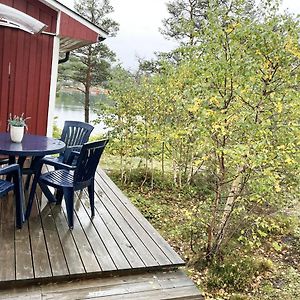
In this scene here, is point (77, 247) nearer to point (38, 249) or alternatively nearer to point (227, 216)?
point (38, 249)

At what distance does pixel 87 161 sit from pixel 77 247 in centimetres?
78

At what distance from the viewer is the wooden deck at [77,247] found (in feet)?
7.88

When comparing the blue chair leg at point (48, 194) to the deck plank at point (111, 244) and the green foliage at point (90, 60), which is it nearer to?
the deck plank at point (111, 244)

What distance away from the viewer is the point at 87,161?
3.11m

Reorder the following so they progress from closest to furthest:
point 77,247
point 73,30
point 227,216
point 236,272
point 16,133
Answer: point 77,247 → point 16,133 → point 236,272 → point 227,216 → point 73,30

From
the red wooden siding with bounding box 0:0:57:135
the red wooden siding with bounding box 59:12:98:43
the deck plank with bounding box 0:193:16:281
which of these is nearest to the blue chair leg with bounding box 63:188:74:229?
the deck plank with bounding box 0:193:16:281

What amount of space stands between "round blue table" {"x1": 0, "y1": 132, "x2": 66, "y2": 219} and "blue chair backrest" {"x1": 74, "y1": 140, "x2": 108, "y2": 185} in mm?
406

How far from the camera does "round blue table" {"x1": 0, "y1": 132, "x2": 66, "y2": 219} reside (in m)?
3.12

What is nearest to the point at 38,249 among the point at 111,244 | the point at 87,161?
the point at 111,244

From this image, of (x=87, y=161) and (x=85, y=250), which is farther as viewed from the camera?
(x=87, y=161)

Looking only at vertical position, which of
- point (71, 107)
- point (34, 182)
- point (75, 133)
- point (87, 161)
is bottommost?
point (34, 182)

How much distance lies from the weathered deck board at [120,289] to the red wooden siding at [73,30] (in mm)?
3858

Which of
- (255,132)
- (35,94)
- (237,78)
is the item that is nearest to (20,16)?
(35,94)

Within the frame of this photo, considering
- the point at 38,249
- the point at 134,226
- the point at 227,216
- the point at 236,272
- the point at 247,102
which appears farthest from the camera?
the point at 227,216
